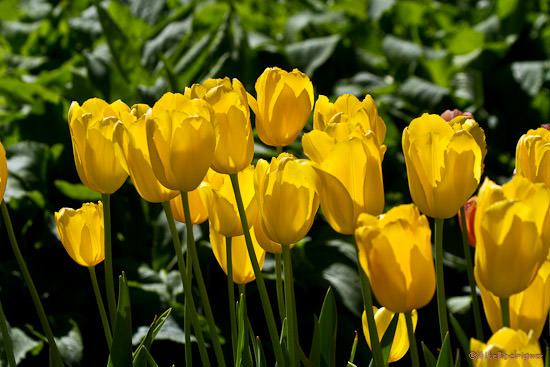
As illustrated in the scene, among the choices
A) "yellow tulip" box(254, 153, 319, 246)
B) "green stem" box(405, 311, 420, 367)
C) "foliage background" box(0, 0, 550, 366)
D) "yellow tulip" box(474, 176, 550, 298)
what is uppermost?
"yellow tulip" box(474, 176, 550, 298)

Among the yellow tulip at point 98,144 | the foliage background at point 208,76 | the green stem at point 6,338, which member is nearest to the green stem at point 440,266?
the yellow tulip at point 98,144

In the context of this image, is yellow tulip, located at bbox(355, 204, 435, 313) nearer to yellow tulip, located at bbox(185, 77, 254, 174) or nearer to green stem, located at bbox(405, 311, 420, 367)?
green stem, located at bbox(405, 311, 420, 367)

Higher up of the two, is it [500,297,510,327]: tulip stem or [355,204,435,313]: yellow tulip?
[355,204,435,313]: yellow tulip

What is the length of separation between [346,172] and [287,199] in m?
0.08

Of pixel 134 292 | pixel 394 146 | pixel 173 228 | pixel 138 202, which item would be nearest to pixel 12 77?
pixel 138 202

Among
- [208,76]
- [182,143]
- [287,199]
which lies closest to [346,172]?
[287,199]

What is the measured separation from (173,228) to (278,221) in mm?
142

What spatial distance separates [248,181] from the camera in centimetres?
109

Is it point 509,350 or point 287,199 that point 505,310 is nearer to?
point 509,350

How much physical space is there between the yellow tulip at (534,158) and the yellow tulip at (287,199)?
0.25 m

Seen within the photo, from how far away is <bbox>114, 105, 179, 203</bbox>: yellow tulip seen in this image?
950mm

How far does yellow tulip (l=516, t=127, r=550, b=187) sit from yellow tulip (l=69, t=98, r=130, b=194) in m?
0.49

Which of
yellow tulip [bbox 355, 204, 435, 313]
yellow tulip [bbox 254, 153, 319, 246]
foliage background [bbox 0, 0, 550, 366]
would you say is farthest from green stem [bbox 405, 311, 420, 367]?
foliage background [bbox 0, 0, 550, 366]

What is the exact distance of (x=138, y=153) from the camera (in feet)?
3.13
